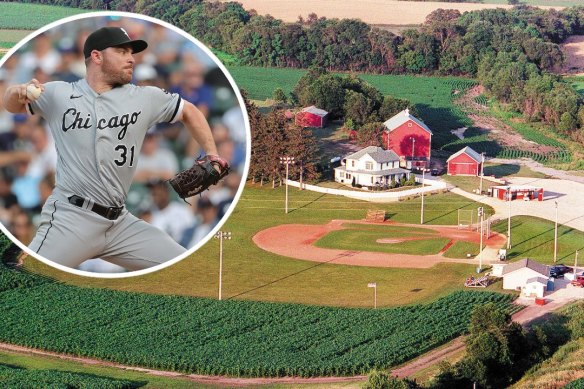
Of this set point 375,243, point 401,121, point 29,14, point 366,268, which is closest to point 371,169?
point 401,121

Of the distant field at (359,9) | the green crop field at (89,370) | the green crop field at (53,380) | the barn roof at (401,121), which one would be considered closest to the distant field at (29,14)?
the distant field at (359,9)

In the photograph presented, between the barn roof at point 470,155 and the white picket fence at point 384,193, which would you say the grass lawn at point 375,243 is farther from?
the barn roof at point 470,155

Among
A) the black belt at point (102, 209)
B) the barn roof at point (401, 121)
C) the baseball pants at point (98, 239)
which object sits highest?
the black belt at point (102, 209)

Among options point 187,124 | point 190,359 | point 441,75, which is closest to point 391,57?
point 441,75

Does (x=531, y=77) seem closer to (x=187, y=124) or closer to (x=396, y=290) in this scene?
(x=396, y=290)

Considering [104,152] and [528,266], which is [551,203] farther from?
[104,152]
